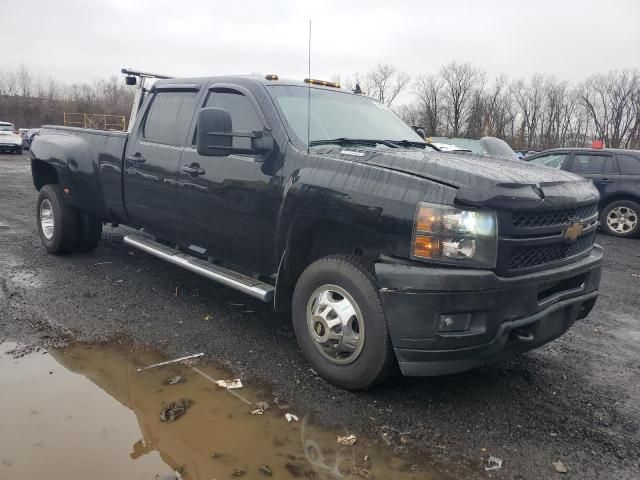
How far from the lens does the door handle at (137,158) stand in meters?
4.98

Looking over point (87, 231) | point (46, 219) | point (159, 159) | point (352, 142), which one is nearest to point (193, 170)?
point (159, 159)

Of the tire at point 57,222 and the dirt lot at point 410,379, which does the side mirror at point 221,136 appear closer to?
the dirt lot at point 410,379

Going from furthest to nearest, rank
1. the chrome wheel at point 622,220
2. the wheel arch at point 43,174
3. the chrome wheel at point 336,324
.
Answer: the chrome wheel at point 622,220 < the wheel arch at point 43,174 < the chrome wheel at point 336,324

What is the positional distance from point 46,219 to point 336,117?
4336 millimetres

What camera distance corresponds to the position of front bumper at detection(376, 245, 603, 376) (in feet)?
9.17

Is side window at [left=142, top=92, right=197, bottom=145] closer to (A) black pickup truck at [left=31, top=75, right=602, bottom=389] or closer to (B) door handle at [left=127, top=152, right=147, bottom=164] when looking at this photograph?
(A) black pickup truck at [left=31, top=75, right=602, bottom=389]

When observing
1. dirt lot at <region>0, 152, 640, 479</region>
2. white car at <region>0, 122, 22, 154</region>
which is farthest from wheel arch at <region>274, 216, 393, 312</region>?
white car at <region>0, 122, 22, 154</region>

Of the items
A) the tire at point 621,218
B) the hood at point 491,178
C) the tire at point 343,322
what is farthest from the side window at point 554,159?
the tire at point 343,322

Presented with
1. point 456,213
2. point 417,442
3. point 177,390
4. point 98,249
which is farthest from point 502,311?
point 98,249

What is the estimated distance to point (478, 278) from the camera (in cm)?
277

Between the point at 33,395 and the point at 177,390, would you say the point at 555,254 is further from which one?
the point at 33,395

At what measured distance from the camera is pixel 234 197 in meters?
4.02

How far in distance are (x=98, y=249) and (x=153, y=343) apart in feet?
11.3

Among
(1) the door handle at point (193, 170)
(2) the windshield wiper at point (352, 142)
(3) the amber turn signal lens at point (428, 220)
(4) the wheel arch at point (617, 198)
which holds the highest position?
(2) the windshield wiper at point (352, 142)
